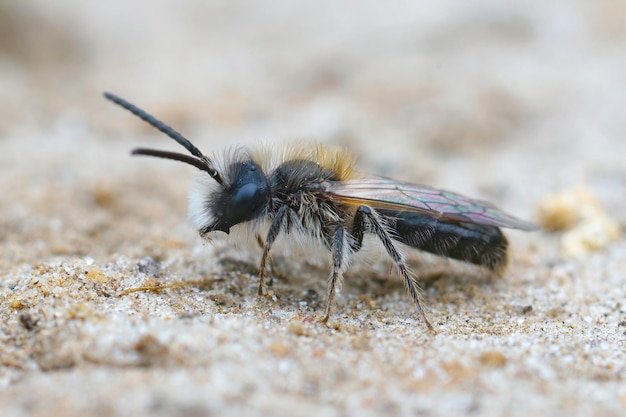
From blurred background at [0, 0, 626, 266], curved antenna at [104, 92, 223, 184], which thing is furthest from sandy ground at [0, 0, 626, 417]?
curved antenna at [104, 92, 223, 184]

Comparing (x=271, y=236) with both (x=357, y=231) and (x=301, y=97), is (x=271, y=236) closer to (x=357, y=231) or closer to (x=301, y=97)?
(x=357, y=231)

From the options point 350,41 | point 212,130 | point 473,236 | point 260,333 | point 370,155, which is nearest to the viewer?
point 260,333

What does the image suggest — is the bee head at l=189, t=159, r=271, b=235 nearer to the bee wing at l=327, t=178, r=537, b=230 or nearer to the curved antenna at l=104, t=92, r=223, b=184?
the curved antenna at l=104, t=92, r=223, b=184

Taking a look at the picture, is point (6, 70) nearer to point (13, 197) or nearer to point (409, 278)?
point (13, 197)

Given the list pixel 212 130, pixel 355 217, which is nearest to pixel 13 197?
pixel 212 130

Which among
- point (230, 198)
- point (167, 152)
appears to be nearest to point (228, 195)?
point (230, 198)

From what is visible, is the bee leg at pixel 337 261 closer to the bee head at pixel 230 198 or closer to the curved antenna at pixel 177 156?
the bee head at pixel 230 198
